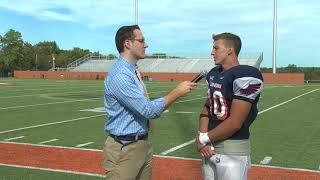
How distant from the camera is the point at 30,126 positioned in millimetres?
14047

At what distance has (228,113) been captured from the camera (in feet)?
13.4

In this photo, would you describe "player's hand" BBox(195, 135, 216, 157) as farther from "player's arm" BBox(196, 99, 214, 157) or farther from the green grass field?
the green grass field

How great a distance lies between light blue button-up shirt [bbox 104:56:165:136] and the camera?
405 centimetres

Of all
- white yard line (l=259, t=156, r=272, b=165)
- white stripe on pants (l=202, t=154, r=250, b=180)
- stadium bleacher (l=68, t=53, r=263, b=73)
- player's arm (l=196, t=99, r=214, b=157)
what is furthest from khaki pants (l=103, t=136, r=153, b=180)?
stadium bleacher (l=68, t=53, r=263, b=73)

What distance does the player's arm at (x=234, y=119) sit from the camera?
13.0ft

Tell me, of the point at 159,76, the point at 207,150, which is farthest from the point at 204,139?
the point at 159,76

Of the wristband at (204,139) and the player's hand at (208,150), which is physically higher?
the wristband at (204,139)

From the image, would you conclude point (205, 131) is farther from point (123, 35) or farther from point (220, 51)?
point (123, 35)

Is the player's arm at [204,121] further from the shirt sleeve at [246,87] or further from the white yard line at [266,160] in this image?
the white yard line at [266,160]

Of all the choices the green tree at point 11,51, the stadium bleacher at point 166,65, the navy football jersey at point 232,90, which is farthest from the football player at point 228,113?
the green tree at point 11,51

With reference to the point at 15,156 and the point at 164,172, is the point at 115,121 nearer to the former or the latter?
the point at 164,172

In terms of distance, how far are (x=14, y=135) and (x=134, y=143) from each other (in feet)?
28.4

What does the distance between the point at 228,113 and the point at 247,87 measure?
0.90 ft

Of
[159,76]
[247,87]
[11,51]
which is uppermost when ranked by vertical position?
[11,51]
